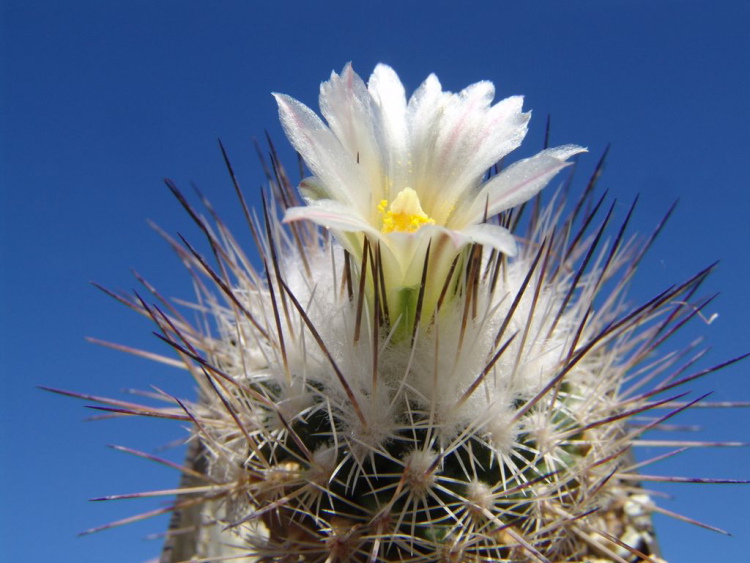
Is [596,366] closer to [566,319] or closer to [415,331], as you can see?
[566,319]

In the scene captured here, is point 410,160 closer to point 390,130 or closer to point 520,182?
point 390,130

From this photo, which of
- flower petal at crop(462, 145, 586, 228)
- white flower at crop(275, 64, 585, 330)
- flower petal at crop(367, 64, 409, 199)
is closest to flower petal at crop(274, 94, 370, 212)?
white flower at crop(275, 64, 585, 330)

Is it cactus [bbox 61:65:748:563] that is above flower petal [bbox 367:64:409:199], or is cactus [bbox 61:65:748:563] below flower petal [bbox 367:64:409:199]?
below

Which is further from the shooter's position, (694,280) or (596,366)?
(596,366)

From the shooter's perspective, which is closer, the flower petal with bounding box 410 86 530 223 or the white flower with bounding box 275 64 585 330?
the white flower with bounding box 275 64 585 330

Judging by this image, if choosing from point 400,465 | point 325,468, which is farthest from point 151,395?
point 400,465

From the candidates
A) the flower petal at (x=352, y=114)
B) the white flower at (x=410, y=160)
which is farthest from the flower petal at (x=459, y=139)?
the flower petal at (x=352, y=114)

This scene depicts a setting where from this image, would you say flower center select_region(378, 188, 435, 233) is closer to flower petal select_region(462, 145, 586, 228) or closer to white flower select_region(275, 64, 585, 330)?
white flower select_region(275, 64, 585, 330)
